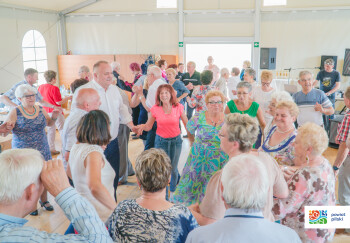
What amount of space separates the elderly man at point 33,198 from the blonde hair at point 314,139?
1487 mm

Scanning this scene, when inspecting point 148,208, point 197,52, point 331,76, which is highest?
point 197,52

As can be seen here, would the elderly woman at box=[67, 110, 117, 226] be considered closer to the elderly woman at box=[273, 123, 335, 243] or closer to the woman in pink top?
the elderly woman at box=[273, 123, 335, 243]

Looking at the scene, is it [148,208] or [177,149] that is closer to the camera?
[148,208]

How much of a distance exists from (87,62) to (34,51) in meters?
1.81

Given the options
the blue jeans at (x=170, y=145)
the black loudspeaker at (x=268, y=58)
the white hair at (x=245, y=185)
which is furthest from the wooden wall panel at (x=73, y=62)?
the white hair at (x=245, y=185)

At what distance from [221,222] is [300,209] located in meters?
0.99

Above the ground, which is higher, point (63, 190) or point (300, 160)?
→ point (63, 190)

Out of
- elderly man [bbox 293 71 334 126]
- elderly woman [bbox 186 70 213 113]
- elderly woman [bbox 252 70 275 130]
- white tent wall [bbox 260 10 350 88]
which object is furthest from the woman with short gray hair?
white tent wall [bbox 260 10 350 88]

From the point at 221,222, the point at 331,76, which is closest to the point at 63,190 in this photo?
the point at 221,222

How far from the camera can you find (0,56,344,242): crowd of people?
4.10 ft

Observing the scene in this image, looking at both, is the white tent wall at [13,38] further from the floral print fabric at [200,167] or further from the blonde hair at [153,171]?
the blonde hair at [153,171]

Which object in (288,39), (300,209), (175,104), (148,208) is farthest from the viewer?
(288,39)

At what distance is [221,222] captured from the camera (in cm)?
132

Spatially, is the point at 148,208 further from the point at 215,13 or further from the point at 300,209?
the point at 215,13
